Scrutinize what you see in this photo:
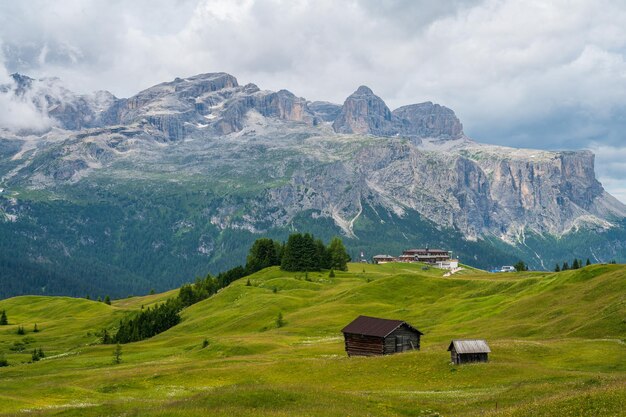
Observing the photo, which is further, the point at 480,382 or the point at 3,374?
the point at 3,374

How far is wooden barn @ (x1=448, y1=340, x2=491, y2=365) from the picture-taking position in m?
60.8

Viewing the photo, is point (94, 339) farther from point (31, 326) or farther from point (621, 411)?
point (621, 411)

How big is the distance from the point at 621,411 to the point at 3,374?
88.3 metres

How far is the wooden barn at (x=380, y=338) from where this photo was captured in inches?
3248

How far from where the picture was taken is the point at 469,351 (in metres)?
60.6

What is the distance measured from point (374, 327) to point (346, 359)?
13.8m

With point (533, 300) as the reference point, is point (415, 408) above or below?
below

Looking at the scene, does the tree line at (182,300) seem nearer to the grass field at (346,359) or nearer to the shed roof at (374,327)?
the grass field at (346,359)

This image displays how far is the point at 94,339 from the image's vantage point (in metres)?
136

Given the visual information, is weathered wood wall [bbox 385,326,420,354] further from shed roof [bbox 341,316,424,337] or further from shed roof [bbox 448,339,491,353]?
shed roof [bbox 448,339,491,353]

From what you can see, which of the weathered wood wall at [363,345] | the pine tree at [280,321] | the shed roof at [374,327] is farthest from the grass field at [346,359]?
the shed roof at [374,327]

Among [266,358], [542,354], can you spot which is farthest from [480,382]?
[266,358]

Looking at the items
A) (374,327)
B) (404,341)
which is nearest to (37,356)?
(374,327)

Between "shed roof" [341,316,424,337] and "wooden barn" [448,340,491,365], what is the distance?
20.8 m
